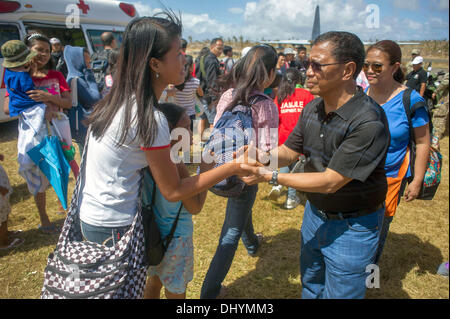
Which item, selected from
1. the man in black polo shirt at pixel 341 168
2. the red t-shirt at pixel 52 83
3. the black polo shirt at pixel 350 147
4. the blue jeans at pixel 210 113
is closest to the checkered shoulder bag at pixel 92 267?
the man in black polo shirt at pixel 341 168

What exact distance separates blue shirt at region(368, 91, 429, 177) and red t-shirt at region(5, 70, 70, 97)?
3392 millimetres

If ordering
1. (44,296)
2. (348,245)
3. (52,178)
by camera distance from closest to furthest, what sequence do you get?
1. (44,296)
2. (348,245)
3. (52,178)

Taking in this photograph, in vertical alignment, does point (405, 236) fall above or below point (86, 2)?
below

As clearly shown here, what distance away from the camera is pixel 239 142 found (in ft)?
6.71

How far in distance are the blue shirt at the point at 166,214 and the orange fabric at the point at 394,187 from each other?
1642mm

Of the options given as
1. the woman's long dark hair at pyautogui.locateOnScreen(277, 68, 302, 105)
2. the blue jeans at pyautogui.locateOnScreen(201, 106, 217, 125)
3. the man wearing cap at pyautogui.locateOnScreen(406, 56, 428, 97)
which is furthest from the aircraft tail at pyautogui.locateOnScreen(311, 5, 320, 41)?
the woman's long dark hair at pyautogui.locateOnScreen(277, 68, 302, 105)

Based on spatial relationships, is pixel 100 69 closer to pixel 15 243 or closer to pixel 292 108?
pixel 15 243

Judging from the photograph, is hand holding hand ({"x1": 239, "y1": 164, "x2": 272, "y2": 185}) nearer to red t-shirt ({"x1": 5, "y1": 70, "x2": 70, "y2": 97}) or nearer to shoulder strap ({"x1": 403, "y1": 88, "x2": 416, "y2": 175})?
shoulder strap ({"x1": 403, "y1": 88, "x2": 416, "y2": 175})

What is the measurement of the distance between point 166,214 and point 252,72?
1314 millimetres

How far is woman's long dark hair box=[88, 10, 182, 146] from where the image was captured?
1271 mm
